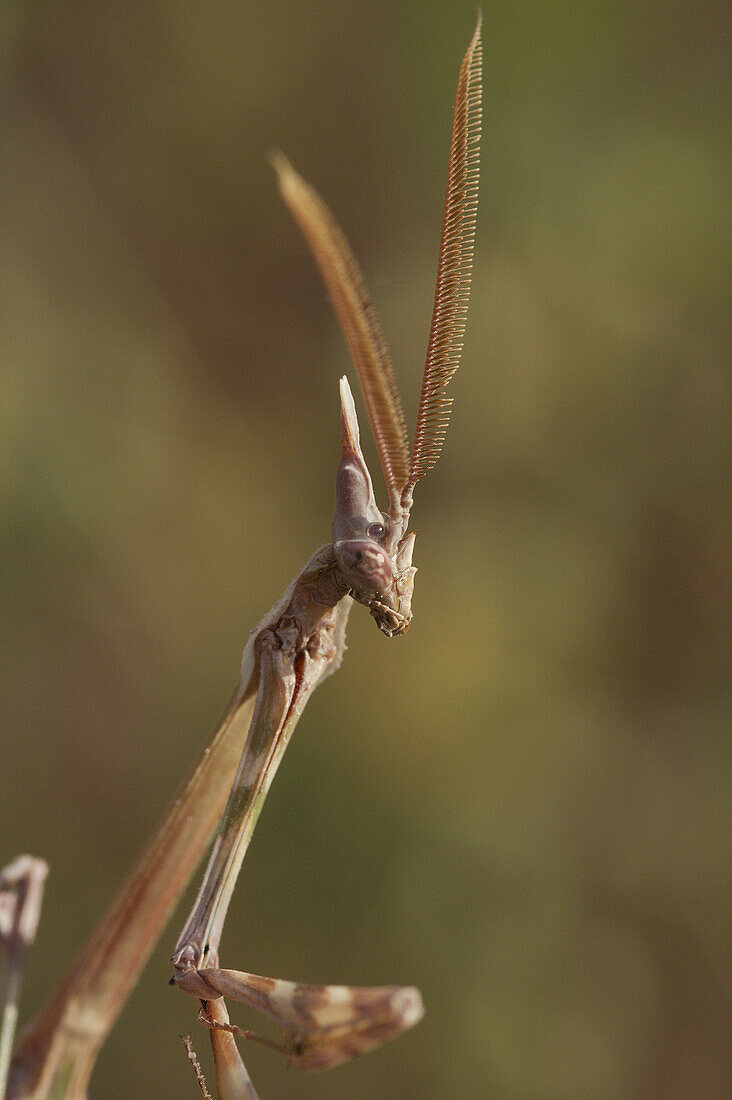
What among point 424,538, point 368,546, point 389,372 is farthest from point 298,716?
point 424,538

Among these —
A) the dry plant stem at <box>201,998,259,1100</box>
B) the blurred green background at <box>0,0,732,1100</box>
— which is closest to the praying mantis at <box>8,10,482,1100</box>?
the dry plant stem at <box>201,998,259,1100</box>

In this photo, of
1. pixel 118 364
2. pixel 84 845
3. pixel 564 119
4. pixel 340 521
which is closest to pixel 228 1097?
pixel 340 521

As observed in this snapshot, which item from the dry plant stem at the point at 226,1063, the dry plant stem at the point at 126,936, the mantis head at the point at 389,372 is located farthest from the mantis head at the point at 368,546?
the dry plant stem at the point at 226,1063

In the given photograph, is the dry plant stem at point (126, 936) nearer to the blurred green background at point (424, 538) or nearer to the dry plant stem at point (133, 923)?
the dry plant stem at point (133, 923)

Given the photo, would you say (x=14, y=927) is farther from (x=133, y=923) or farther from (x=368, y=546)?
(x=368, y=546)

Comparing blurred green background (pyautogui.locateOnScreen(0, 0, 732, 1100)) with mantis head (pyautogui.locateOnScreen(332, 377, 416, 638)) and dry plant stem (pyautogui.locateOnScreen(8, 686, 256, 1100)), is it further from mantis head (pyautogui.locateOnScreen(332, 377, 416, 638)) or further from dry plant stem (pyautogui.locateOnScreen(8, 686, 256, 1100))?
mantis head (pyautogui.locateOnScreen(332, 377, 416, 638))

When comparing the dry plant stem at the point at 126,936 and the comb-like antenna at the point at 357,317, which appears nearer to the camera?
the comb-like antenna at the point at 357,317

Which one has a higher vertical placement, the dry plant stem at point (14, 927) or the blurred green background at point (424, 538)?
the blurred green background at point (424, 538)
